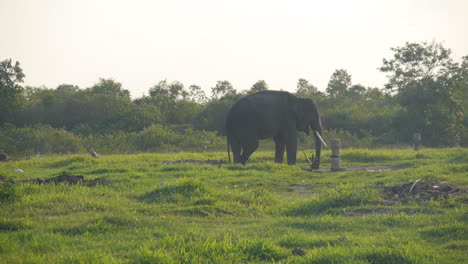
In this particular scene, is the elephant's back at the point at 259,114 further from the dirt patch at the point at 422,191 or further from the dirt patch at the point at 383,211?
the dirt patch at the point at 383,211

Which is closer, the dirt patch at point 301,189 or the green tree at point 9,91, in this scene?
the dirt patch at point 301,189

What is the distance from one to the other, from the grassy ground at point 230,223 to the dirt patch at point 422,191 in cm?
17

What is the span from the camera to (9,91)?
36.8m

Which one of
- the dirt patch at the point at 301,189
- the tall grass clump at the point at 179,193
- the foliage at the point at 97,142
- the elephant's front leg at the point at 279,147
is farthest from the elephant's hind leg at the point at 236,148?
the foliage at the point at 97,142

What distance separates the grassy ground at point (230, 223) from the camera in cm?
607

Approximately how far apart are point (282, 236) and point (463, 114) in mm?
29329

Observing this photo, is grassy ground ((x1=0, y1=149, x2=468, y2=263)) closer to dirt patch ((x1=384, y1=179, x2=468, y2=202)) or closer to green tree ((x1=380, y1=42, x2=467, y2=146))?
dirt patch ((x1=384, y1=179, x2=468, y2=202))

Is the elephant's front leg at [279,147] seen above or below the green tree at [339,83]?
below

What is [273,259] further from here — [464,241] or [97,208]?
[97,208]

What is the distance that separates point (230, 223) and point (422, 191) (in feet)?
13.1

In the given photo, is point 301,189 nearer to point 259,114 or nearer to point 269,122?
point 259,114

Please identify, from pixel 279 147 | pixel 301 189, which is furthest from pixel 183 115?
pixel 301 189

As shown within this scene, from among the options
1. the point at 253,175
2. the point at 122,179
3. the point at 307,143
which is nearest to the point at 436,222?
the point at 253,175

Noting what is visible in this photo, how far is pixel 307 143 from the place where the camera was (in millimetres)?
31469
